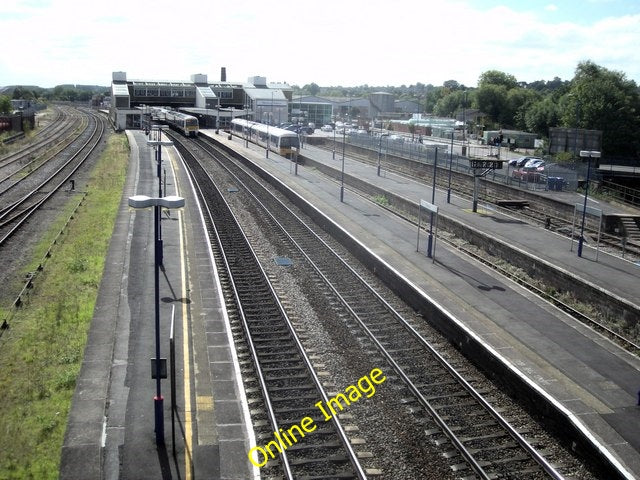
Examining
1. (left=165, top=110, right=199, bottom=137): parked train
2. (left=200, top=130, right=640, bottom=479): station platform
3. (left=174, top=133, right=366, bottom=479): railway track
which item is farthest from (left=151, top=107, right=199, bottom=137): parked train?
(left=174, top=133, right=366, bottom=479): railway track

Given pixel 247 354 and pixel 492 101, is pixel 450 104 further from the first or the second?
pixel 247 354

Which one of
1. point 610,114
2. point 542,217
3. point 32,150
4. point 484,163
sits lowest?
point 542,217

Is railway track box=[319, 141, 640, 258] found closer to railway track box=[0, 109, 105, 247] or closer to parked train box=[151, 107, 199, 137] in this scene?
railway track box=[0, 109, 105, 247]

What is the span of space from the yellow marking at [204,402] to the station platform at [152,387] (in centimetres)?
2

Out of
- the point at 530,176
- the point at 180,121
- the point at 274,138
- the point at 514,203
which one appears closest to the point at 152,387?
the point at 514,203

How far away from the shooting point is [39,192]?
39.2 metres

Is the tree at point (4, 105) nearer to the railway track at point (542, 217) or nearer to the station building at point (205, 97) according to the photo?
the station building at point (205, 97)

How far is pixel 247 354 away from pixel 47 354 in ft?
14.9

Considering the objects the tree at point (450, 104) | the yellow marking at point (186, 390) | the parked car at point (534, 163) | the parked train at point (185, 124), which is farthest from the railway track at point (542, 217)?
the tree at point (450, 104)

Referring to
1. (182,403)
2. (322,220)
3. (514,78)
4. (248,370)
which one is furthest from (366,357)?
(514,78)

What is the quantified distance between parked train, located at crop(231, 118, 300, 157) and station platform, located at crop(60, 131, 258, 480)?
128ft

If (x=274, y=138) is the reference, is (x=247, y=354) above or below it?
below

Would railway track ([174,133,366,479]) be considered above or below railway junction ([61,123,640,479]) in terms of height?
below

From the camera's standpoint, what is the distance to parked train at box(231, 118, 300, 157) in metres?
62.6
